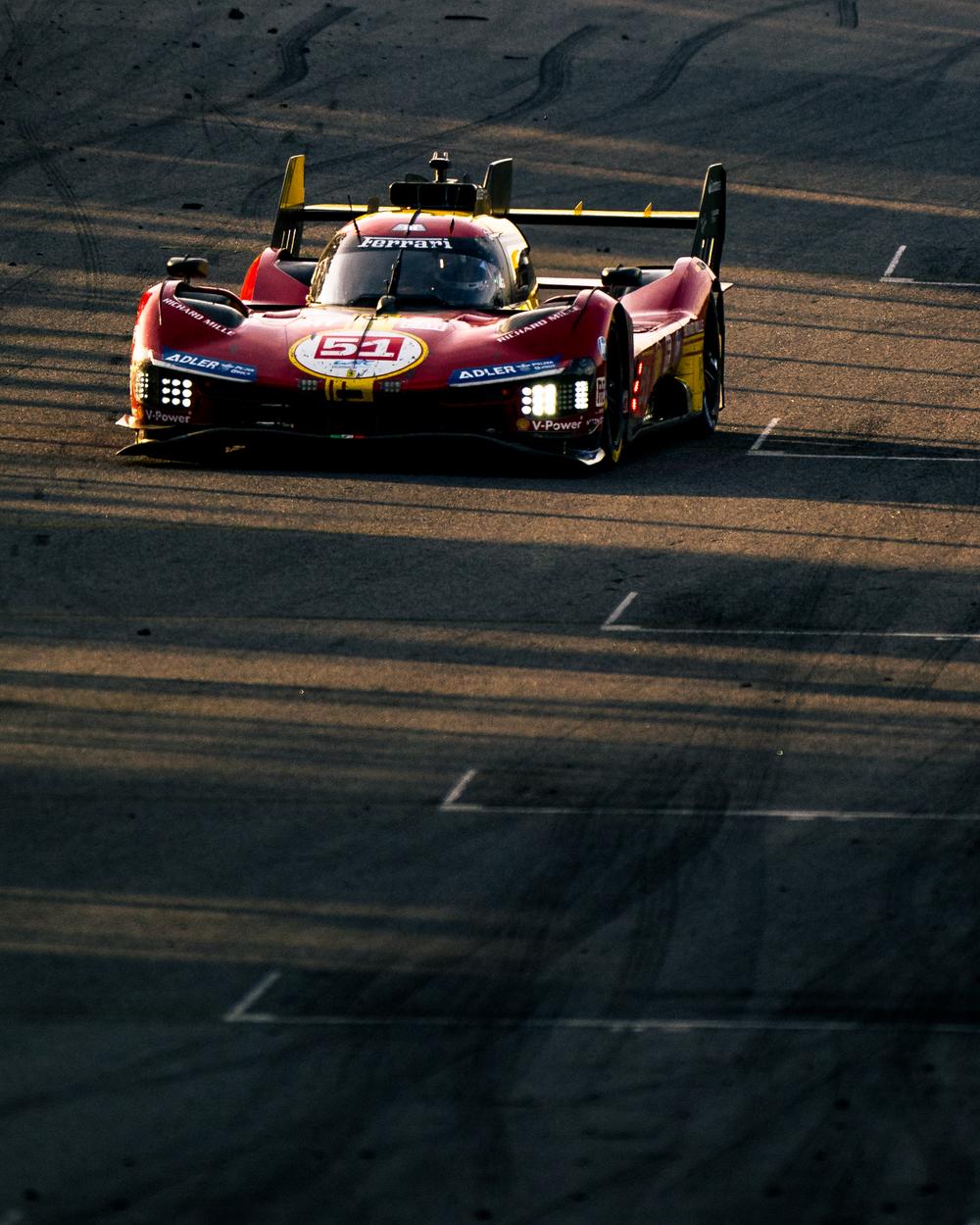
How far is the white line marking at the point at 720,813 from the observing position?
8531mm

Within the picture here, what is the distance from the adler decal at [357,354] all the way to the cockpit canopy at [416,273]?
99cm

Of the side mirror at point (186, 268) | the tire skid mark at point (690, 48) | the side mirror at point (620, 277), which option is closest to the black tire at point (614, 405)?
the side mirror at point (620, 277)

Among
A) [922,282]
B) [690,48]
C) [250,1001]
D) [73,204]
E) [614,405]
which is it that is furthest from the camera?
[690,48]

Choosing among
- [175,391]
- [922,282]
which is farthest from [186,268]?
[922,282]

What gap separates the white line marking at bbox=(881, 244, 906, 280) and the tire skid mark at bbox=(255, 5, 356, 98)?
824 centimetres

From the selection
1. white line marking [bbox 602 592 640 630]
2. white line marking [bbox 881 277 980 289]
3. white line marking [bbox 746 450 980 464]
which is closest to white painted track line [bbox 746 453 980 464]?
white line marking [bbox 746 450 980 464]

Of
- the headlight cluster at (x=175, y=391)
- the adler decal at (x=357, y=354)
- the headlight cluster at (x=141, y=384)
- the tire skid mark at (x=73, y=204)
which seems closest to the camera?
the adler decal at (x=357, y=354)

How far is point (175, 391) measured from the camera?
567 inches

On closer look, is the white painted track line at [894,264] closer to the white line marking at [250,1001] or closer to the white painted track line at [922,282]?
the white painted track line at [922,282]

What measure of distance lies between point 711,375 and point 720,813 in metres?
8.84

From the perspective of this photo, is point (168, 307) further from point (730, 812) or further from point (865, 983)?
point (865, 983)

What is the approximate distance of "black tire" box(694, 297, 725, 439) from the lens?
16.7 meters

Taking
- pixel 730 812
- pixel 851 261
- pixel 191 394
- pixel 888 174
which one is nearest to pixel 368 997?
pixel 730 812

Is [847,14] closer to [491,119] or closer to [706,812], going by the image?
[491,119]
